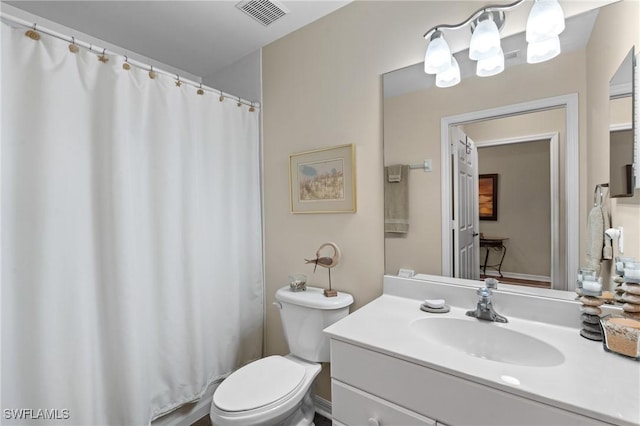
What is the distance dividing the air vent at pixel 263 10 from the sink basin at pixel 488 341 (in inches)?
69.9

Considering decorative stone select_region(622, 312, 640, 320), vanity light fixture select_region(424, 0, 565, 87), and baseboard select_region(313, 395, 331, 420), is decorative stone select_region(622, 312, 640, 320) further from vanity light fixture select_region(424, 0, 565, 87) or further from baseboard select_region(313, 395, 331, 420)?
baseboard select_region(313, 395, 331, 420)

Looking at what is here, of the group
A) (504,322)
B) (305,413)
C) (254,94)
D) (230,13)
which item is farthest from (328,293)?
(230,13)

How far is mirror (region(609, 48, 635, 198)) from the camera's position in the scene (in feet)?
3.19

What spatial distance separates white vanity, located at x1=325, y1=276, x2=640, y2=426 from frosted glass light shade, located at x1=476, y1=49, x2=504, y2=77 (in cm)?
92

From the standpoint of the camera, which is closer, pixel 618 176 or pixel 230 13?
pixel 618 176

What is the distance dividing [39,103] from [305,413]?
6.24 feet

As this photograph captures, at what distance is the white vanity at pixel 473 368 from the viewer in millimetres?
729

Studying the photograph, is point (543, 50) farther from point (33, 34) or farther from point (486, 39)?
point (33, 34)

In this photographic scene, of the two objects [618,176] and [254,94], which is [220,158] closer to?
[254,94]

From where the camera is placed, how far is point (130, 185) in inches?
55.1

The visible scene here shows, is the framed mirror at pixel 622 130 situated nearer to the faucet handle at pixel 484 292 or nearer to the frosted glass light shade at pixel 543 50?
the frosted glass light shade at pixel 543 50

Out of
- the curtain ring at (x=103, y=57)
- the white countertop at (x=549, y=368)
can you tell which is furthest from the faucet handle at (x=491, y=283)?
the curtain ring at (x=103, y=57)

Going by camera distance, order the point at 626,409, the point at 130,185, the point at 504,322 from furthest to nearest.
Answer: the point at 130,185
the point at 504,322
the point at 626,409

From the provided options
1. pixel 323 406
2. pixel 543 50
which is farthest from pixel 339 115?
pixel 323 406
